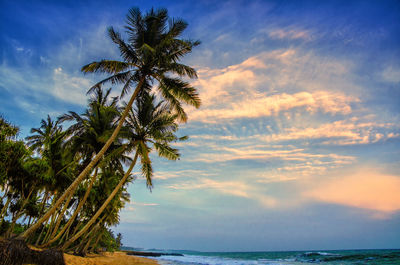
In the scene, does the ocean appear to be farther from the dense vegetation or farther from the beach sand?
the dense vegetation

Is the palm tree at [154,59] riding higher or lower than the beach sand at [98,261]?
higher

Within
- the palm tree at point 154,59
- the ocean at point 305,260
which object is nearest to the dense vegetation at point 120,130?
the palm tree at point 154,59

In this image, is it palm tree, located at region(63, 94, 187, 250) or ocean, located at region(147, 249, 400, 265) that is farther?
ocean, located at region(147, 249, 400, 265)

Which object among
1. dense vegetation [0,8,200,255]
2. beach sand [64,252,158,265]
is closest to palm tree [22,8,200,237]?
dense vegetation [0,8,200,255]

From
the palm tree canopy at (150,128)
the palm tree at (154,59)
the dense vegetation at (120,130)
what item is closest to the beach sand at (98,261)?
the dense vegetation at (120,130)

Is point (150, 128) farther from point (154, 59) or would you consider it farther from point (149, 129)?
point (154, 59)

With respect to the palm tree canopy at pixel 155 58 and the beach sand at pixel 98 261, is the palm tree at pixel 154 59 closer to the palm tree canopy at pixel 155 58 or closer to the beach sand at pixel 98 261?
the palm tree canopy at pixel 155 58

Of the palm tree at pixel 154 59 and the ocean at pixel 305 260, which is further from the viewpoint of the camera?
the ocean at pixel 305 260

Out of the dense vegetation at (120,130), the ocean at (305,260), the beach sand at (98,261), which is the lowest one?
the ocean at (305,260)

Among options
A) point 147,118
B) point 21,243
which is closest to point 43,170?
point 147,118

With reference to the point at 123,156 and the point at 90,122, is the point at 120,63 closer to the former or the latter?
the point at 90,122

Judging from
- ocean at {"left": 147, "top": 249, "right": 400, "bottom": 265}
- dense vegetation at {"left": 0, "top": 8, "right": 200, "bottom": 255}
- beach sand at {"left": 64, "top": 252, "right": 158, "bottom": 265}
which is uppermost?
dense vegetation at {"left": 0, "top": 8, "right": 200, "bottom": 255}

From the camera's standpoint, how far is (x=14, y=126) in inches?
408

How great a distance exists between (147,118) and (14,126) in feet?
19.5
